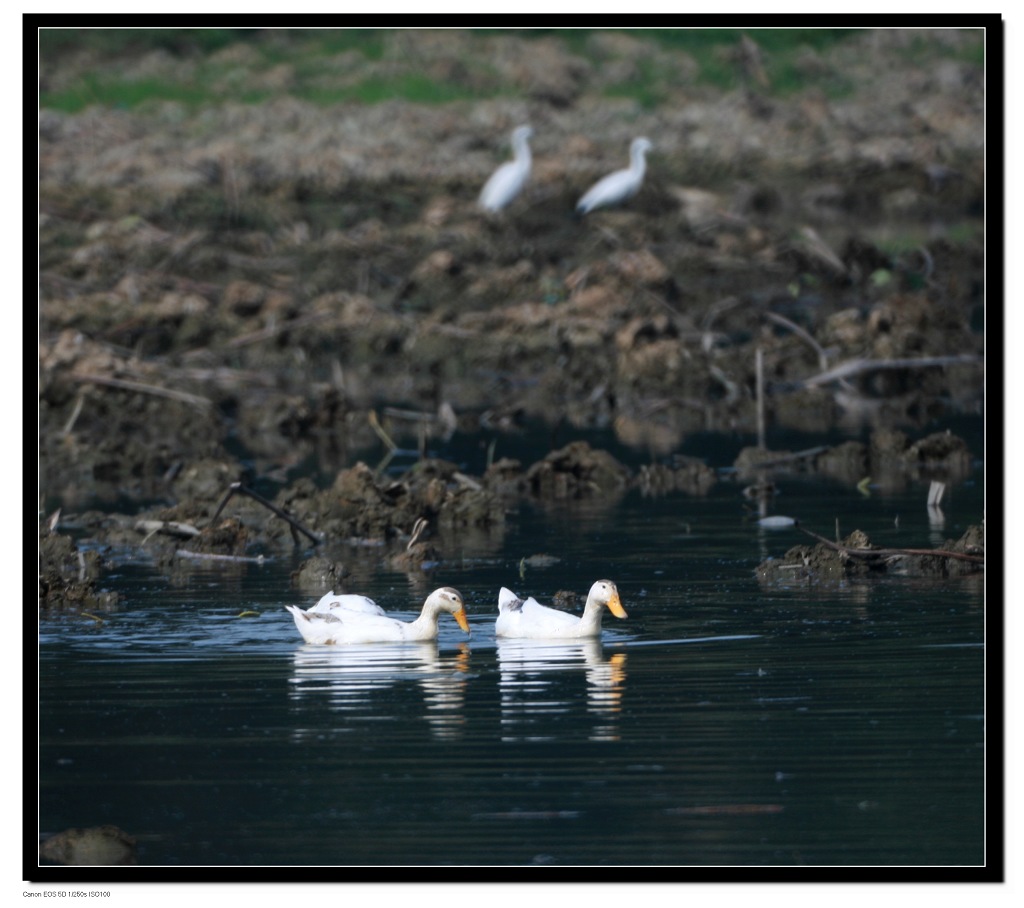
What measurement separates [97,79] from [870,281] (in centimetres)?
1299

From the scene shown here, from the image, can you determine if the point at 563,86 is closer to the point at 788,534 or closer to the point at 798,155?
the point at 798,155

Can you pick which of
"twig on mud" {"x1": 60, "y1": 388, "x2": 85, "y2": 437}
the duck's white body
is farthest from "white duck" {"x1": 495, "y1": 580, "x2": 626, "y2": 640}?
"twig on mud" {"x1": 60, "y1": 388, "x2": 85, "y2": 437}

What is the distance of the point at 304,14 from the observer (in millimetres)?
9883

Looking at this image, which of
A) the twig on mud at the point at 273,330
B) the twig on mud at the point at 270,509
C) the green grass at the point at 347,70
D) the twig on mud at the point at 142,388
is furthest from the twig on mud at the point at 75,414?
the green grass at the point at 347,70

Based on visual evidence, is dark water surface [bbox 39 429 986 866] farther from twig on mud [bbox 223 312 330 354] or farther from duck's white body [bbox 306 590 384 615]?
twig on mud [bbox 223 312 330 354]

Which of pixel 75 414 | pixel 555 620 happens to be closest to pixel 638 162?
pixel 75 414

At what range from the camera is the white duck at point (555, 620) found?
38.5 ft

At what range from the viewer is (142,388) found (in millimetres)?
23172

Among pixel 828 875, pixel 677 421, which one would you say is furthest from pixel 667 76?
pixel 828 875

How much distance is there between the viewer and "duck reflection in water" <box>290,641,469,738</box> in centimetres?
1023

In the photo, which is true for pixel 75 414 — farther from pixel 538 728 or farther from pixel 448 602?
pixel 538 728

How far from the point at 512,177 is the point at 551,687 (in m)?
24.5

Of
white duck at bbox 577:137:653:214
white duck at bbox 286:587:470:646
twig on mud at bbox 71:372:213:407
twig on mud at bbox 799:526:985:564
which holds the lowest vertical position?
white duck at bbox 286:587:470:646

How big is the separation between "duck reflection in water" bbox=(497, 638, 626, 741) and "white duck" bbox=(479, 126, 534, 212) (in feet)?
76.0
